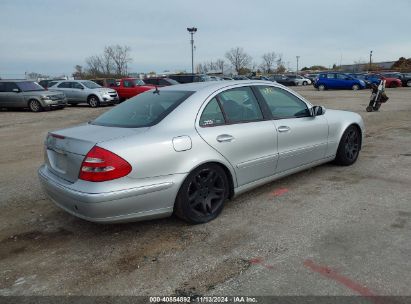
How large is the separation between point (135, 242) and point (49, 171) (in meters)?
1.20

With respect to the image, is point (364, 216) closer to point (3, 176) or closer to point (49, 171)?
point (49, 171)

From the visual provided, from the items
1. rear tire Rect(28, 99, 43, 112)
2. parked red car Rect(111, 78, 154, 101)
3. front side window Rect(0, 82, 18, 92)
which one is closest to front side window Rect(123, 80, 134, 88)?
parked red car Rect(111, 78, 154, 101)

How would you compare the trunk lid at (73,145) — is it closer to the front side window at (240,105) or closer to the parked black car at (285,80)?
the front side window at (240,105)

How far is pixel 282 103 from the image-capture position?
4801mm

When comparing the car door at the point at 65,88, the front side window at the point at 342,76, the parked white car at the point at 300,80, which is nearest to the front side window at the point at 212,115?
the car door at the point at 65,88

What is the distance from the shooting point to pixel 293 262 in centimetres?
306

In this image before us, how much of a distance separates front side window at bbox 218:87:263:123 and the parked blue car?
30.3m

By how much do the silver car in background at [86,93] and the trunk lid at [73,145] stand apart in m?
15.8

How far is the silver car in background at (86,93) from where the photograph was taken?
62.6 feet

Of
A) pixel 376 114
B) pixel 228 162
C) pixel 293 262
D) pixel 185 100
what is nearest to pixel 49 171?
pixel 185 100

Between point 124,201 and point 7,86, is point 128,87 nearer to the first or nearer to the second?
point 7,86

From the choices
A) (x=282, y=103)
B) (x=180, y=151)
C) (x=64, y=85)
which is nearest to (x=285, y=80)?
(x=64, y=85)

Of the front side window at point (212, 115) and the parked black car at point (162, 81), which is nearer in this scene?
the front side window at point (212, 115)

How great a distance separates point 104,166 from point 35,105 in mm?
16206
